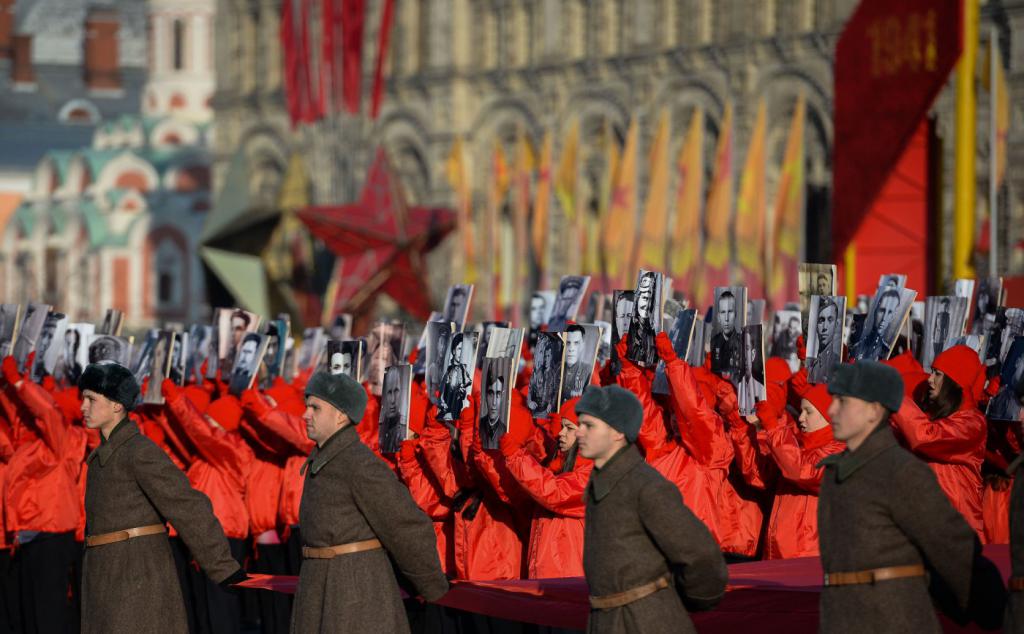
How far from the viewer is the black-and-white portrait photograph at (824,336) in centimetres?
907

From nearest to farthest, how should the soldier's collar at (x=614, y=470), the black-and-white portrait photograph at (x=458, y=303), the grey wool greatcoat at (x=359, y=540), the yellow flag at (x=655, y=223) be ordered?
the soldier's collar at (x=614, y=470)
the grey wool greatcoat at (x=359, y=540)
the black-and-white portrait photograph at (x=458, y=303)
the yellow flag at (x=655, y=223)

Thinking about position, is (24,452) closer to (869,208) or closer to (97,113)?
(869,208)

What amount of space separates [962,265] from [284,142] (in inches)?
1083

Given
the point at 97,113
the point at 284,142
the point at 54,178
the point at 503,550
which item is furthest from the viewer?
the point at 97,113

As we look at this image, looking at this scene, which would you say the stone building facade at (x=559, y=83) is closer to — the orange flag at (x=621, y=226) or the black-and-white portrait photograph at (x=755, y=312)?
the orange flag at (x=621, y=226)

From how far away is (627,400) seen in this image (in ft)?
20.9

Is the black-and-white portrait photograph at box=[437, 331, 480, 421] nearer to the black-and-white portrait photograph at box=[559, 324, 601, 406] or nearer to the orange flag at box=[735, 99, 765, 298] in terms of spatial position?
the black-and-white portrait photograph at box=[559, 324, 601, 406]

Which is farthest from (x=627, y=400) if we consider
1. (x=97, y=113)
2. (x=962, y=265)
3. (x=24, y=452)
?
(x=97, y=113)

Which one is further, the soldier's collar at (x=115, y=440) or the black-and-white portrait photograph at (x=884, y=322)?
the black-and-white portrait photograph at (x=884, y=322)

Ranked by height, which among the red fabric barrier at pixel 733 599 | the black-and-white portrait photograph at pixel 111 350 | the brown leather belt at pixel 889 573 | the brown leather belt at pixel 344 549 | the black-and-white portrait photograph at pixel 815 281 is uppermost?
the black-and-white portrait photograph at pixel 815 281

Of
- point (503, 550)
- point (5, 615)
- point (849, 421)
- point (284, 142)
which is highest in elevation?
point (284, 142)

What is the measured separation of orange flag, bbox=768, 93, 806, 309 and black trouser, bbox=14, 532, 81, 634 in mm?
15110

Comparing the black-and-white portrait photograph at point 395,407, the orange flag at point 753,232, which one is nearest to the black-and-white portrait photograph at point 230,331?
the black-and-white portrait photograph at point 395,407

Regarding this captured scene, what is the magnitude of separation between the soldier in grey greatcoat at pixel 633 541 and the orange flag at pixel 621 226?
20047mm
